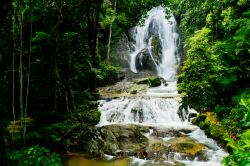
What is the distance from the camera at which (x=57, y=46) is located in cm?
767

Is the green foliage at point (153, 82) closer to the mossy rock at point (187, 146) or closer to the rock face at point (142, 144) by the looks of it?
the rock face at point (142, 144)

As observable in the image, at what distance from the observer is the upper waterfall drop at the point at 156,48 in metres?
27.0

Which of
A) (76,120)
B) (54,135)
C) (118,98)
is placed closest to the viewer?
(54,135)

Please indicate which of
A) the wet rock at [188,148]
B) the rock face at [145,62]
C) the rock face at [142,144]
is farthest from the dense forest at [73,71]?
the rock face at [145,62]

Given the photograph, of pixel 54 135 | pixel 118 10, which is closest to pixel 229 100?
pixel 54 135

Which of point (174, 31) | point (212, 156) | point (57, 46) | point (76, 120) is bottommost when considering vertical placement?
point (212, 156)

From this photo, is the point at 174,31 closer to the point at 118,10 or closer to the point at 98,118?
the point at 118,10

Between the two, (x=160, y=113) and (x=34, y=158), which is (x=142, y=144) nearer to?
(x=160, y=113)

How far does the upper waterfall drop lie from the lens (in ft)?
88.5

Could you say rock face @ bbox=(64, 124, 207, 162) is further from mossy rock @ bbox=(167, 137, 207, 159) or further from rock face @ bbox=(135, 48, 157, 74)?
rock face @ bbox=(135, 48, 157, 74)

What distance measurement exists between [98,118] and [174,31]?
18967 millimetres

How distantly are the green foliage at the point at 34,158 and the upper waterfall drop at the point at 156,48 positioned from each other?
21832 mm

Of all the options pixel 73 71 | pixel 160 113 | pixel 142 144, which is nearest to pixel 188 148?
pixel 142 144

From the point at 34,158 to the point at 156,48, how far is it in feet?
81.2
